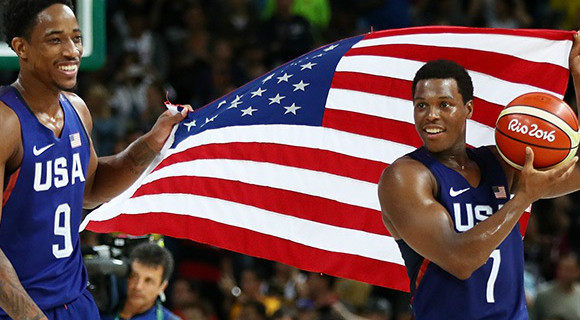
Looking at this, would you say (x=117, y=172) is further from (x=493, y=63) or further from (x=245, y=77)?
(x=245, y=77)

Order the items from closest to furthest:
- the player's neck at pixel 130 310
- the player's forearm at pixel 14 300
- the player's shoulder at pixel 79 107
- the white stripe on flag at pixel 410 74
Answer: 1. the player's forearm at pixel 14 300
2. the player's shoulder at pixel 79 107
3. the white stripe on flag at pixel 410 74
4. the player's neck at pixel 130 310

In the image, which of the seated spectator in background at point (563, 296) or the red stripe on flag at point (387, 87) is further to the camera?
Result: the seated spectator in background at point (563, 296)

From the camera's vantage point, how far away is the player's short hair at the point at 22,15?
14.2ft

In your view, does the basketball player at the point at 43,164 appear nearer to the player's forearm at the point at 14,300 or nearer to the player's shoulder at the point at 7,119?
the player's shoulder at the point at 7,119

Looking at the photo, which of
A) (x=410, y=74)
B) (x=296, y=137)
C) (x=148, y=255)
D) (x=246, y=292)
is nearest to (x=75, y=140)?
(x=296, y=137)

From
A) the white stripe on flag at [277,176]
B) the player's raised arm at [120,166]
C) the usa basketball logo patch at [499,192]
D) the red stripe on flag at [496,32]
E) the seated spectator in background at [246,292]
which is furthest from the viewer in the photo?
the seated spectator in background at [246,292]

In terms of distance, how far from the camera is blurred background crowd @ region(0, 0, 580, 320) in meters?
9.92

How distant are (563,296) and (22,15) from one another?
23.0 feet

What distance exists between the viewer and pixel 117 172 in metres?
5.02

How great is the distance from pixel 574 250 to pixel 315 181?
5.81 meters

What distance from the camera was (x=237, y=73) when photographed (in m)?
11.6

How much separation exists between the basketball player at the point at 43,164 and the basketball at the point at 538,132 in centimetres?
184

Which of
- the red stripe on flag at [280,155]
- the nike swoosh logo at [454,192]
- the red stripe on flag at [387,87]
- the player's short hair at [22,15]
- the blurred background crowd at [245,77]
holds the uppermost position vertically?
the player's short hair at [22,15]

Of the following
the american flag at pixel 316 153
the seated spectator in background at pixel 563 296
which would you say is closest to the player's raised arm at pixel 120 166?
the american flag at pixel 316 153
